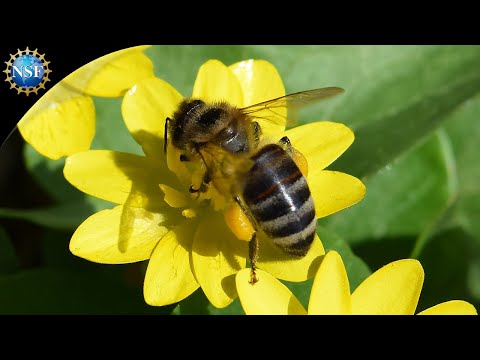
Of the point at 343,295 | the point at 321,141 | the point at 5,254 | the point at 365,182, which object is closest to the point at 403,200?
the point at 365,182

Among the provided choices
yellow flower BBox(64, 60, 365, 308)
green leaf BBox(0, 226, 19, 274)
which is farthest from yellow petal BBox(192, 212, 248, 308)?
green leaf BBox(0, 226, 19, 274)

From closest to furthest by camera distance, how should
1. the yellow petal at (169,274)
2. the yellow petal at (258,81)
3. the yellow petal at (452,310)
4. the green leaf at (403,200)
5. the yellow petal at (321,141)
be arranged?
1. the yellow petal at (452,310)
2. the yellow petal at (169,274)
3. the yellow petal at (321,141)
4. the yellow petal at (258,81)
5. the green leaf at (403,200)

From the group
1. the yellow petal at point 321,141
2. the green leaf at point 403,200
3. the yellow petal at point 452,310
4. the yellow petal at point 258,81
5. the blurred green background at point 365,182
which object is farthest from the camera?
the green leaf at point 403,200

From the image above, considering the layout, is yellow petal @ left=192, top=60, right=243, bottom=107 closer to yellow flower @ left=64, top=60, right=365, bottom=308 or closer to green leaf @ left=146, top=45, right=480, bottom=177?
yellow flower @ left=64, top=60, right=365, bottom=308

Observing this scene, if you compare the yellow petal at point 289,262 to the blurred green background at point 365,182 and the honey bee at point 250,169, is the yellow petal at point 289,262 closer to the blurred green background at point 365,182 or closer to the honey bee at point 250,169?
the honey bee at point 250,169

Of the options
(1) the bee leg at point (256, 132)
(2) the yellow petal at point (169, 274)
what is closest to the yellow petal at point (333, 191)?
(1) the bee leg at point (256, 132)

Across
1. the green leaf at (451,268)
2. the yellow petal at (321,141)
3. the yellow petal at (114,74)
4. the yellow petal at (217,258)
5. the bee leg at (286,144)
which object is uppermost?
the yellow petal at (114,74)

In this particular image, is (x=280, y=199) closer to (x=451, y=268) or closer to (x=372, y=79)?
(x=451, y=268)
